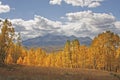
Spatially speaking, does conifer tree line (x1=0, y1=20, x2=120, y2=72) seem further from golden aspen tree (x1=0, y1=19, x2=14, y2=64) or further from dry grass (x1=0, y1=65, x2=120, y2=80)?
dry grass (x1=0, y1=65, x2=120, y2=80)

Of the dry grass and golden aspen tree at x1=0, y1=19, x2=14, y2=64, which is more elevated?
golden aspen tree at x1=0, y1=19, x2=14, y2=64

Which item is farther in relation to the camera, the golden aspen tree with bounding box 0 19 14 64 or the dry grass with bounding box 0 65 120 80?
the golden aspen tree with bounding box 0 19 14 64

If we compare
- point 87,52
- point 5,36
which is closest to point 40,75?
point 5,36

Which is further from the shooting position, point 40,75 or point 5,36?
point 5,36

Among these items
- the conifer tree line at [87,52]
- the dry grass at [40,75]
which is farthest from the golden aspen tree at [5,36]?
the dry grass at [40,75]

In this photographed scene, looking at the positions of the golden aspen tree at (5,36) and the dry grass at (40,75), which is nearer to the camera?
the dry grass at (40,75)

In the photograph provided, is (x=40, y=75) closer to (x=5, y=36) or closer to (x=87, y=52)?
(x=5, y=36)

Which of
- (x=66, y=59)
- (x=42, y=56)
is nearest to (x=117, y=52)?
(x=66, y=59)

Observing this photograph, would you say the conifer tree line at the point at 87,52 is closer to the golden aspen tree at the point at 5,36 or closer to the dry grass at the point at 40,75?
the golden aspen tree at the point at 5,36

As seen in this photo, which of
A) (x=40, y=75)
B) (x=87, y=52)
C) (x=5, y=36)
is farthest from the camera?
(x=87, y=52)

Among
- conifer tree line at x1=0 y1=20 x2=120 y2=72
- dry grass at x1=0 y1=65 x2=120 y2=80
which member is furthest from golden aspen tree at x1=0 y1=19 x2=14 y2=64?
dry grass at x1=0 y1=65 x2=120 y2=80

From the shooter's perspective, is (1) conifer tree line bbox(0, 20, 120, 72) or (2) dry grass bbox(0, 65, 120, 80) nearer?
(2) dry grass bbox(0, 65, 120, 80)

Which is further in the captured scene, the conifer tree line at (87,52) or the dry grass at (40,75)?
the conifer tree line at (87,52)

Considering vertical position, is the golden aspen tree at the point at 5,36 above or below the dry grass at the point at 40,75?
above
